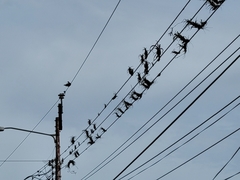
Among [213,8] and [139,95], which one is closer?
[213,8]

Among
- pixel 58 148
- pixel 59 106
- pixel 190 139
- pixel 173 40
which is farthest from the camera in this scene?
pixel 59 106

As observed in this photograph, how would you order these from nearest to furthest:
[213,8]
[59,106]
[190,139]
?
[213,8]
[190,139]
[59,106]

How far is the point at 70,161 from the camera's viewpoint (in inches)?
963

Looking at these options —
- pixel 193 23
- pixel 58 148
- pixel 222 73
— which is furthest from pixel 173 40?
pixel 58 148

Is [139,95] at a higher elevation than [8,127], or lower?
lower

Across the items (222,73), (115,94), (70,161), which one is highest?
(70,161)

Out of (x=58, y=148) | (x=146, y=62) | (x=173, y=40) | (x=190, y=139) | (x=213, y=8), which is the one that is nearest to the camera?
(x=213, y=8)

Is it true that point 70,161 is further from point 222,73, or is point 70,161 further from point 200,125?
point 222,73

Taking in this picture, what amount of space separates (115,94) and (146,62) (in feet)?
8.65

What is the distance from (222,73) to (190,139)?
4.26 metres

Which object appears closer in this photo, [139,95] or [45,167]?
[139,95]

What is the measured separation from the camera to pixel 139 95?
15328 millimetres

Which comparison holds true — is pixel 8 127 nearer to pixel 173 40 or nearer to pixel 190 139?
pixel 190 139

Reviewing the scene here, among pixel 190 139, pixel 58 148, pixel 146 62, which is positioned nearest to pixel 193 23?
pixel 146 62
